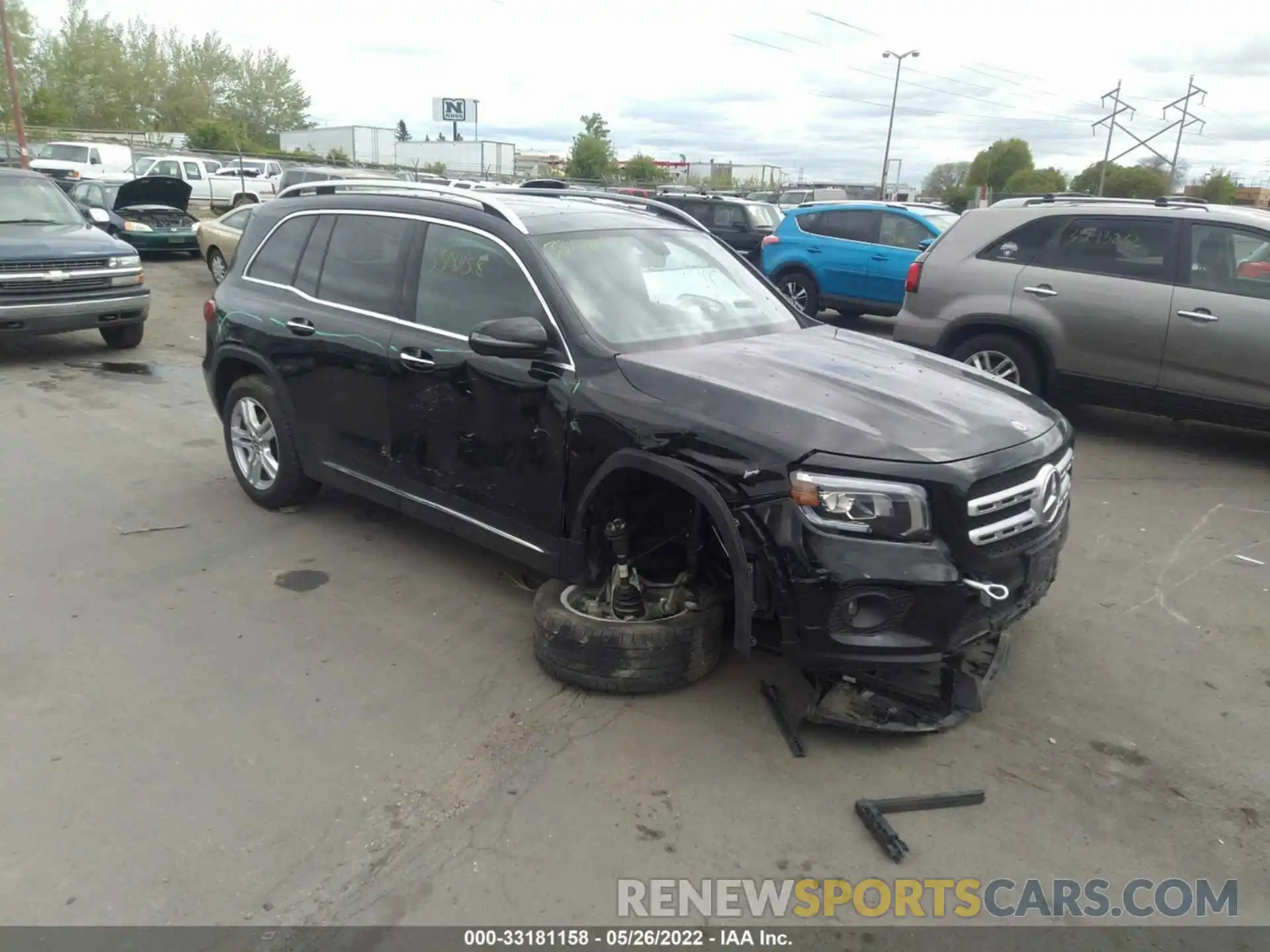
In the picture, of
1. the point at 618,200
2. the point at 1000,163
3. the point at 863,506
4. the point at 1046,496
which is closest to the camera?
the point at 863,506

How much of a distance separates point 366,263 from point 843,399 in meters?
2.66

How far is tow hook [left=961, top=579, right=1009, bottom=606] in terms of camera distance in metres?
3.20

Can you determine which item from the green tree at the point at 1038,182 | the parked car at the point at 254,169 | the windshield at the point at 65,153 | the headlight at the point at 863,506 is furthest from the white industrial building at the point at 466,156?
the headlight at the point at 863,506

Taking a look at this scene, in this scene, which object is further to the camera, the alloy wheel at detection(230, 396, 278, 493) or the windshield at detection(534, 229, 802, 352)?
the alloy wheel at detection(230, 396, 278, 493)

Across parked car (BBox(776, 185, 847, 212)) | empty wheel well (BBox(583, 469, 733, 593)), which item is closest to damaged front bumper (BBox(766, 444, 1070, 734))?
empty wheel well (BBox(583, 469, 733, 593))

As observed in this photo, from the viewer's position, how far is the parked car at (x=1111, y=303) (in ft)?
22.3

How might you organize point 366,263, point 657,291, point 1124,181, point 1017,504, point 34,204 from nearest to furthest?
point 1017,504 → point 657,291 → point 366,263 → point 34,204 → point 1124,181

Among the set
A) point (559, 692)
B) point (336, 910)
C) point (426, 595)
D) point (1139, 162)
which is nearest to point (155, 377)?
point (426, 595)

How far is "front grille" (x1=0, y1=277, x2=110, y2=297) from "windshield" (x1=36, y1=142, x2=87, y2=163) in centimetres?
2295

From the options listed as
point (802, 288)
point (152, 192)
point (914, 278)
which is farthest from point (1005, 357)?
point (152, 192)

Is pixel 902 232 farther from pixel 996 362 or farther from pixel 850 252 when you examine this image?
pixel 996 362

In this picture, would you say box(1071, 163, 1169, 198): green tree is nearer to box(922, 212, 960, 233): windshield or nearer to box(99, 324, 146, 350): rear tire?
box(922, 212, 960, 233): windshield

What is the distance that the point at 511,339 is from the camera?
3.80 m

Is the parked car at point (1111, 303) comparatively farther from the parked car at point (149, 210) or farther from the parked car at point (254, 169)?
the parked car at point (254, 169)
